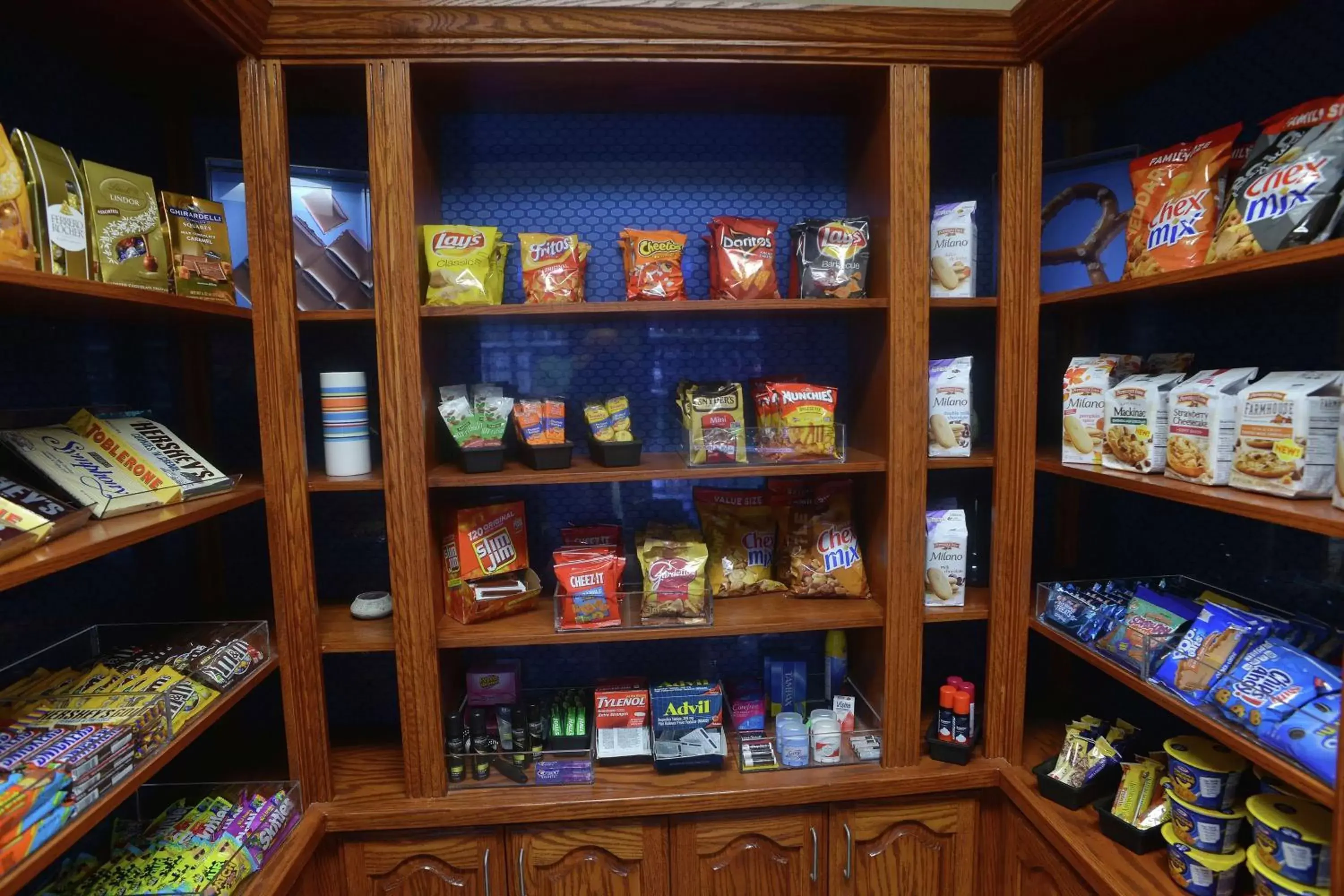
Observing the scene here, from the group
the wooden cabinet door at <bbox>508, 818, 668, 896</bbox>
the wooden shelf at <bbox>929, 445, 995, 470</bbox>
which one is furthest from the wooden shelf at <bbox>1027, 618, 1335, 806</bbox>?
the wooden cabinet door at <bbox>508, 818, 668, 896</bbox>

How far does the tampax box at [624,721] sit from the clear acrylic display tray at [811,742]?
243 mm

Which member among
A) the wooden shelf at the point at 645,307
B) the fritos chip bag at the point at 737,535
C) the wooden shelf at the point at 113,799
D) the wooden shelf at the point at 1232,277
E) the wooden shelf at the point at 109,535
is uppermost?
the wooden shelf at the point at 645,307

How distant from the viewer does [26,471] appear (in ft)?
4.29

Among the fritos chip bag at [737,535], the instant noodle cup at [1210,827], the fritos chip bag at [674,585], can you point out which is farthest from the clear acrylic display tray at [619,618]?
the instant noodle cup at [1210,827]

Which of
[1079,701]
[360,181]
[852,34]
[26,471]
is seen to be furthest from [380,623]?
[1079,701]

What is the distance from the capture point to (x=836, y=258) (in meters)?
1.82

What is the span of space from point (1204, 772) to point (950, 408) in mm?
902

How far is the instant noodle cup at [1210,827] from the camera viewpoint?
1.37 metres

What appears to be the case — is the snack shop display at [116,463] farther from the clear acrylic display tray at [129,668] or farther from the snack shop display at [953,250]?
the snack shop display at [953,250]

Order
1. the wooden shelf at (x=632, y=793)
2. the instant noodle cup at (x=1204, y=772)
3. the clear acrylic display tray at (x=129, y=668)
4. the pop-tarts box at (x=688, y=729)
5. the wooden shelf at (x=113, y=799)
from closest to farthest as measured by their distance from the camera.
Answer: the wooden shelf at (x=113, y=799) → the clear acrylic display tray at (x=129, y=668) → the instant noodle cup at (x=1204, y=772) → the wooden shelf at (x=632, y=793) → the pop-tarts box at (x=688, y=729)

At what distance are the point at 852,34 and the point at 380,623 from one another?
6.00 feet

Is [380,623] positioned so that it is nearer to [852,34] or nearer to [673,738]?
[673,738]

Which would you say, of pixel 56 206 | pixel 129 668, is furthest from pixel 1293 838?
pixel 56 206

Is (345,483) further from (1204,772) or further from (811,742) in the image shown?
(1204,772)
